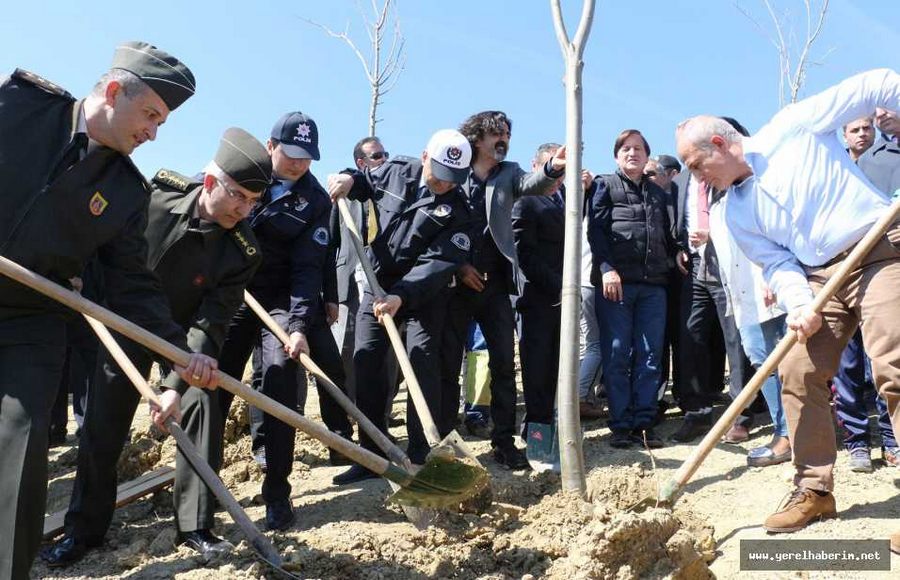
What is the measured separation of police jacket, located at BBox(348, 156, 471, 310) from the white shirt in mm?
1807

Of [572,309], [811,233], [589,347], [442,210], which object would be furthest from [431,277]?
[811,233]

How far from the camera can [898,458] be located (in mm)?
4574

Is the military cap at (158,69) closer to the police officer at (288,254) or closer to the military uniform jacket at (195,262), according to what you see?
the military uniform jacket at (195,262)

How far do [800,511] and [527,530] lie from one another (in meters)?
1.26

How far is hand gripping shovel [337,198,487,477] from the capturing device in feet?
13.6

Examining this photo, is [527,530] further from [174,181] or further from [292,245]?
[174,181]

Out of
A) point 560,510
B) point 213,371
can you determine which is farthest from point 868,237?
point 213,371

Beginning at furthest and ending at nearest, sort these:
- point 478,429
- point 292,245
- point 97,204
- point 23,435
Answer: point 478,429, point 292,245, point 97,204, point 23,435

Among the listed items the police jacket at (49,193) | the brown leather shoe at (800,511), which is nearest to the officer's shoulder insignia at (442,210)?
the police jacket at (49,193)

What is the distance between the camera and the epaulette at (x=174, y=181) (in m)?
4.35

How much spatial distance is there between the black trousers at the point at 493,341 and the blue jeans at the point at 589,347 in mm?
962

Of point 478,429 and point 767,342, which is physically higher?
point 767,342

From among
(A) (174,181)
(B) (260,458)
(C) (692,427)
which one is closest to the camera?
(A) (174,181)

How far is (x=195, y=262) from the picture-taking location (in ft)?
13.9
